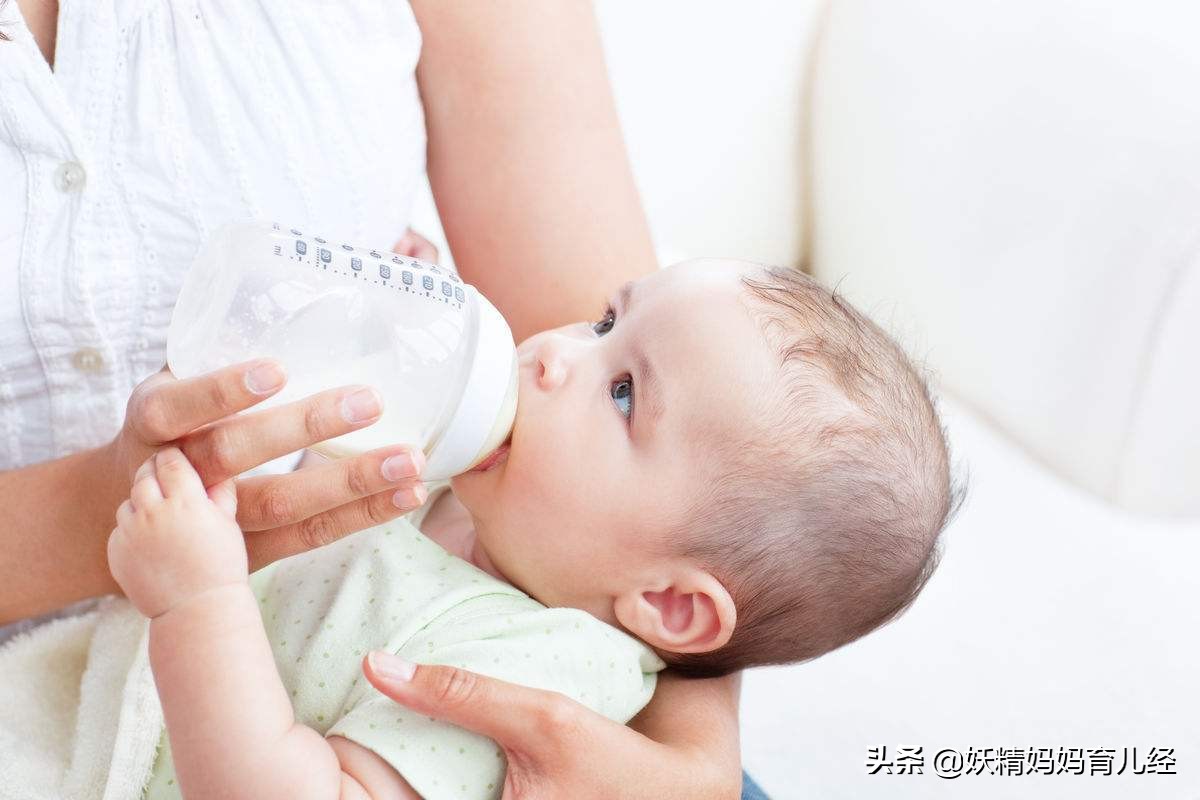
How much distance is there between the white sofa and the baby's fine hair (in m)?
0.31

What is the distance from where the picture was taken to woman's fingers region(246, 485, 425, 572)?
2.87ft

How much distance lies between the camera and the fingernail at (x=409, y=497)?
2.82ft

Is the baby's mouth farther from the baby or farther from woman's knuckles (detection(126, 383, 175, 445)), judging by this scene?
woman's knuckles (detection(126, 383, 175, 445))

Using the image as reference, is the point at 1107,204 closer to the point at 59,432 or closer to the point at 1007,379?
the point at 1007,379

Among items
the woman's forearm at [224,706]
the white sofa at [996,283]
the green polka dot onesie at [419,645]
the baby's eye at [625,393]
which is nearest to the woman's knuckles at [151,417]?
the woman's forearm at [224,706]

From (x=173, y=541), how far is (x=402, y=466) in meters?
0.16

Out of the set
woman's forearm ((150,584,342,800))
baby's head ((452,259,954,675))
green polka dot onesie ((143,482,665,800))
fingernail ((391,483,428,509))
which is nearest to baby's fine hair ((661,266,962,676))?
baby's head ((452,259,954,675))

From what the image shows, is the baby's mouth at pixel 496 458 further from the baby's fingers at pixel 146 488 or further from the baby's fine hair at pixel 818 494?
the baby's fingers at pixel 146 488

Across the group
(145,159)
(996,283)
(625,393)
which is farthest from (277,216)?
(996,283)

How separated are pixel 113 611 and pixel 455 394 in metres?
0.43

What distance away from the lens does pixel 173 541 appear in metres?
0.82

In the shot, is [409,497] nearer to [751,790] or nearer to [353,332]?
[353,332]

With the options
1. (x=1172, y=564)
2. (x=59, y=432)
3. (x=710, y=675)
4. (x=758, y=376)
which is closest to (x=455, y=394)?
(x=758, y=376)

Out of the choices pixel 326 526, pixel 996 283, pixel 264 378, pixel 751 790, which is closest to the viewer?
pixel 264 378
